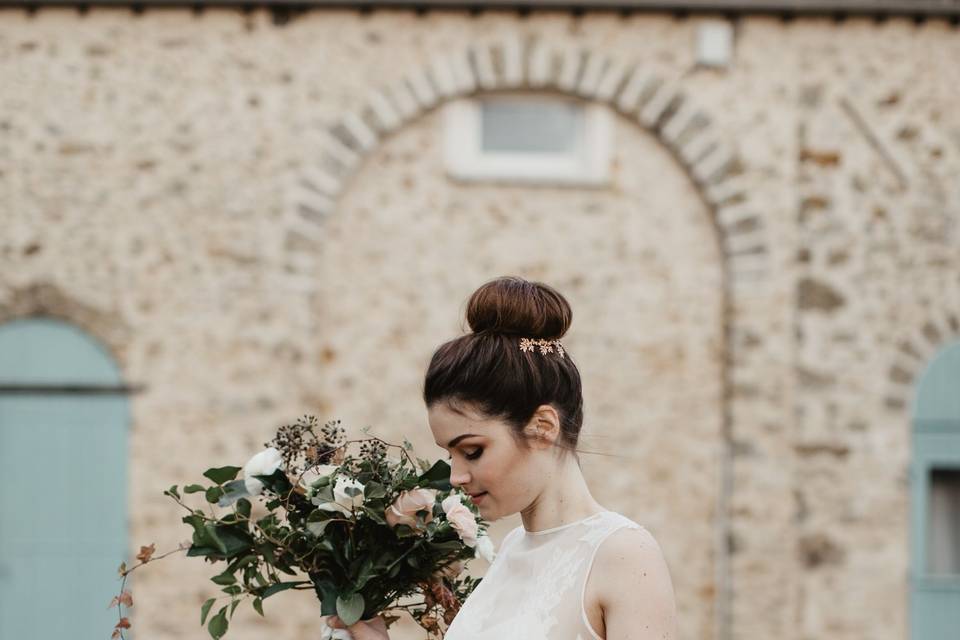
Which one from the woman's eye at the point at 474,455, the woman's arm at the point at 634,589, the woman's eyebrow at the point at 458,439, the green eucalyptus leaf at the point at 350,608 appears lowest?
the green eucalyptus leaf at the point at 350,608

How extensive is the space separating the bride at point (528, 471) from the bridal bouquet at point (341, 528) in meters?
0.08

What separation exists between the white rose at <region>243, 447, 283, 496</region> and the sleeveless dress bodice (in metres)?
0.49

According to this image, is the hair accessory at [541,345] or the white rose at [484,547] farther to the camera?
the white rose at [484,547]

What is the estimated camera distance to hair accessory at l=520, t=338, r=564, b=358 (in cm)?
202

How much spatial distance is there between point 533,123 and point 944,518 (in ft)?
12.0

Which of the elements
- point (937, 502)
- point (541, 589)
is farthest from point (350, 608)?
point (937, 502)

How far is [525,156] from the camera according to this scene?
672 centimetres

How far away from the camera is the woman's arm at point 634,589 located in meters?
1.75

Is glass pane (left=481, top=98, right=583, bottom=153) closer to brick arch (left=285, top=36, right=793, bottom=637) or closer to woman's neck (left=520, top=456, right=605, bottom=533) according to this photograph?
brick arch (left=285, top=36, right=793, bottom=637)

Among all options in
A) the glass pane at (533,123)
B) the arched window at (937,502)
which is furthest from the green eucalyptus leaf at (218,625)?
the arched window at (937,502)

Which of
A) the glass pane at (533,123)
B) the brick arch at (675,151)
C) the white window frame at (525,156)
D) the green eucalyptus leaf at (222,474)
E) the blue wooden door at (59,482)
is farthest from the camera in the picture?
the glass pane at (533,123)

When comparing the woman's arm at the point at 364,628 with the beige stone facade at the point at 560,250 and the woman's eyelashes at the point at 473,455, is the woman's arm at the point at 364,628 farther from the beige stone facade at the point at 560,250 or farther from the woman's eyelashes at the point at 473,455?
the beige stone facade at the point at 560,250

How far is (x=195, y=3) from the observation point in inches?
252

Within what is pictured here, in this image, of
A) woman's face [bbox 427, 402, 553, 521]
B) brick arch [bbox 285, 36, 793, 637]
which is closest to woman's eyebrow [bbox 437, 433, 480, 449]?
woman's face [bbox 427, 402, 553, 521]
